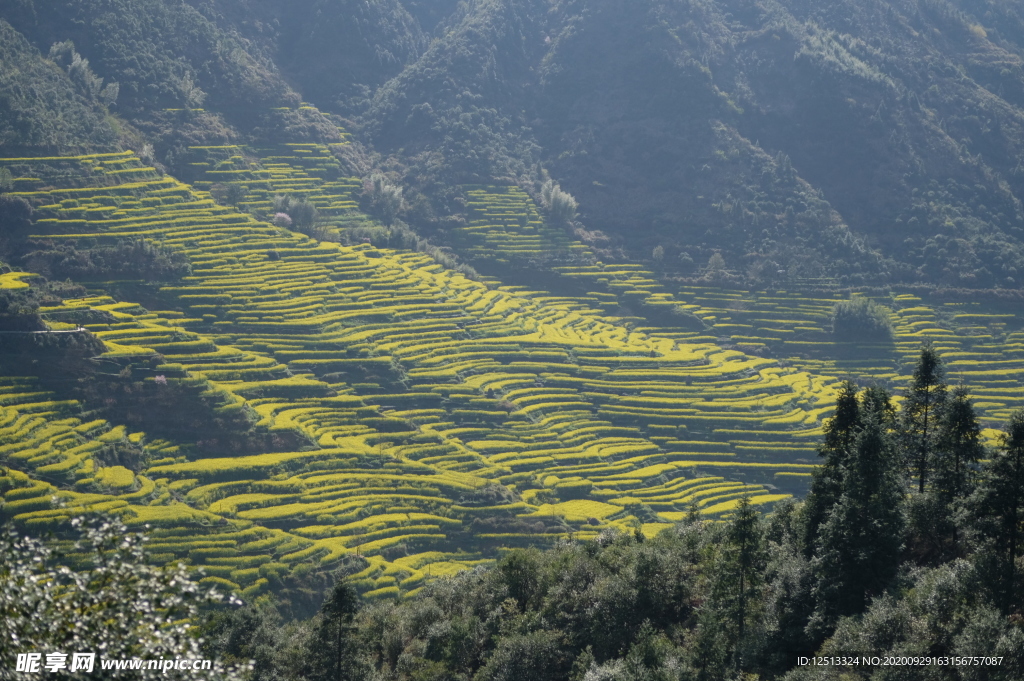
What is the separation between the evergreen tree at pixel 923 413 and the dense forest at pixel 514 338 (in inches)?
7.5

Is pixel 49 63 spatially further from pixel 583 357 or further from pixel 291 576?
pixel 291 576

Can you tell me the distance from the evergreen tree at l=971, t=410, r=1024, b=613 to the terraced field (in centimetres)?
3720

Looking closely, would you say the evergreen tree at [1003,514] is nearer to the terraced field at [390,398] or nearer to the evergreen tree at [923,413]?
the evergreen tree at [923,413]

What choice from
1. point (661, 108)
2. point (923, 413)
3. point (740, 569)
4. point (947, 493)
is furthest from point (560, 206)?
point (740, 569)

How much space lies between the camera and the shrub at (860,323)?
105875mm

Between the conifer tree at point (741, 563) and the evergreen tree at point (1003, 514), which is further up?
the evergreen tree at point (1003, 514)

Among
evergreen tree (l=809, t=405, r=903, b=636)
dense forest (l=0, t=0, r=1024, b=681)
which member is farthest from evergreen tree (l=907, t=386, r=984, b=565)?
evergreen tree (l=809, t=405, r=903, b=636)

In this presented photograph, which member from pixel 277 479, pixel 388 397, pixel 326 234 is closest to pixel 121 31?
pixel 326 234

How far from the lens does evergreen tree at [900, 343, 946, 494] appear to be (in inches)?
1641

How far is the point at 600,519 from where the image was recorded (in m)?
72.1

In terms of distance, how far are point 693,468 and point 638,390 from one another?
12423 millimetres

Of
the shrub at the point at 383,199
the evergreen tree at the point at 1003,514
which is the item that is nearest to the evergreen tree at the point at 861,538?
the evergreen tree at the point at 1003,514

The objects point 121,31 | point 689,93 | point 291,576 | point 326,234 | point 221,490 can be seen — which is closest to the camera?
point 291,576

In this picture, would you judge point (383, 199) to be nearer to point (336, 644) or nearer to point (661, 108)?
point (661, 108)
